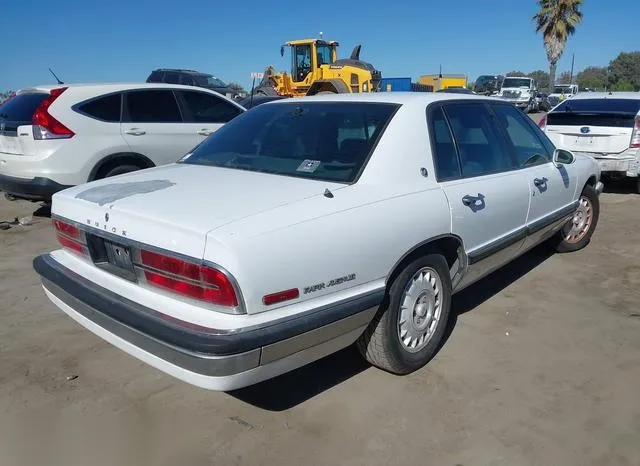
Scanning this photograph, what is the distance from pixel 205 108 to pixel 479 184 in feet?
15.6

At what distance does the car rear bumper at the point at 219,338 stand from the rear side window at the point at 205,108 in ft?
15.1

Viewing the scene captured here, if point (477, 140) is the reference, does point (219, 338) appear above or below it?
below

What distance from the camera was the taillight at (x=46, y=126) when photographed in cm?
573

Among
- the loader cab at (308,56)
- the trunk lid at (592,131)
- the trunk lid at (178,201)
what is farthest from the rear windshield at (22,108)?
the loader cab at (308,56)

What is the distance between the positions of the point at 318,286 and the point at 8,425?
5.68ft

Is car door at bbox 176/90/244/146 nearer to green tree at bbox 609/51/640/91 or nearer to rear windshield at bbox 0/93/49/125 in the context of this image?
rear windshield at bbox 0/93/49/125

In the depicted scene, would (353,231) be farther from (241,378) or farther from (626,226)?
(626,226)

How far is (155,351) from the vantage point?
2.31 meters

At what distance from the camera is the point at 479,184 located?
11.2 feet

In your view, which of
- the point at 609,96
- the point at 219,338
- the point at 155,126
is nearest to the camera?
the point at 219,338

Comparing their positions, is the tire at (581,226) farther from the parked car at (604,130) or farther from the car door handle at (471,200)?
the parked car at (604,130)

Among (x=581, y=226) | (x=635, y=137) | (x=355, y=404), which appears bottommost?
(x=355, y=404)

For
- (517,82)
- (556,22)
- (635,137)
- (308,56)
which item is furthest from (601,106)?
(556,22)

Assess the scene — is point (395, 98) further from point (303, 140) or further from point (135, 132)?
point (135, 132)
